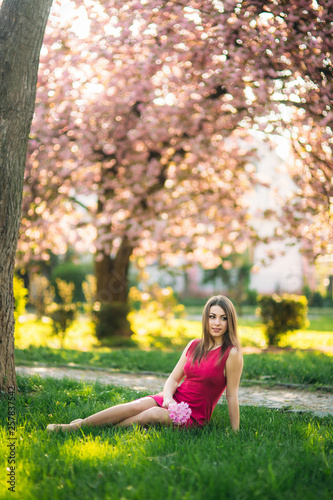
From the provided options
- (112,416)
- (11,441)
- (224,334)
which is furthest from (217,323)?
(11,441)

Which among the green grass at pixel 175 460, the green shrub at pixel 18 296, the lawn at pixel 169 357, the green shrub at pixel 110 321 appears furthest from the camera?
the green shrub at pixel 110 321

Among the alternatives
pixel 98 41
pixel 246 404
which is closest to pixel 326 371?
pixel 246 404

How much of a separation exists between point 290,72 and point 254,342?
23.4 ft

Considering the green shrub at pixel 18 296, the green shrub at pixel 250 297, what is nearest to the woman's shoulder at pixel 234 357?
the green shrub at pixel 18 296

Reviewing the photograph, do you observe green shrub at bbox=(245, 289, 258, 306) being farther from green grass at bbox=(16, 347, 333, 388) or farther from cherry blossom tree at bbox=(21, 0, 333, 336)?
green grass at bbox=(16, 347, 333, 388)

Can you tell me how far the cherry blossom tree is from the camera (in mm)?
6934

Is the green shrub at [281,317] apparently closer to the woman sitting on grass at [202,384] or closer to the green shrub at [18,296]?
the green shrub at [18,296]

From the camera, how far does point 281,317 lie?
39.2 ft

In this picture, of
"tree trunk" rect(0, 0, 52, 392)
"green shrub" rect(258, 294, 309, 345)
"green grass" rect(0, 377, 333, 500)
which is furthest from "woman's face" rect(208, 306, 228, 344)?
"green shrub" rect(258, 294, 309, 345)

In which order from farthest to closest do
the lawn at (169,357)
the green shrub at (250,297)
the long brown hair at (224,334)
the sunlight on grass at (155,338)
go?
the green shrub at (250,297)
the sunlight on grass at (155,338)
the lawn at (169,357)
the long brown hair at (224,334)

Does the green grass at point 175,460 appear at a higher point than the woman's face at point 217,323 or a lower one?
lower

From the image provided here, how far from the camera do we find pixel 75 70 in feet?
30.8

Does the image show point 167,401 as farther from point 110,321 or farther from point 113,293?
point 113,293

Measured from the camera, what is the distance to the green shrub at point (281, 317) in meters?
12.0
